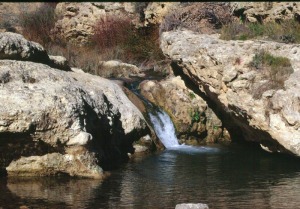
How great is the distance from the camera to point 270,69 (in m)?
15.5

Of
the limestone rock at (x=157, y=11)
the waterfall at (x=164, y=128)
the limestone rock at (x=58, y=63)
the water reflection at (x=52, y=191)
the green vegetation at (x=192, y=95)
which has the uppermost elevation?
the limestone rock at (x=157, y=11)

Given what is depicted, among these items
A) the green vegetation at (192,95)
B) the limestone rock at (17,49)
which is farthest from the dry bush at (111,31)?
the limestone rock at (17,49)

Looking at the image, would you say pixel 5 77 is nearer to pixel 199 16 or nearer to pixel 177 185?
pixel 177 185

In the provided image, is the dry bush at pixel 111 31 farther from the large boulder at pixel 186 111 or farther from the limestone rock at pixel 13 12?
the large boulder at pixel 186 111

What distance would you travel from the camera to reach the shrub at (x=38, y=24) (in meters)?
30.5

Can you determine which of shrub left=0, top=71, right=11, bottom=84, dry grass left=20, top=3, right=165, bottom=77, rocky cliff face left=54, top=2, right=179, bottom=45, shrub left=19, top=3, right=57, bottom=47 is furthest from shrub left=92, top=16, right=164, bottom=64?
shrub left=0, top=71, right=11, bottom=84

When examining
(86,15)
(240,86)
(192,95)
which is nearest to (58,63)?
(192,95)

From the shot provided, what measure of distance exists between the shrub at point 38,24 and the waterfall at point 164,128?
14039 millimetres

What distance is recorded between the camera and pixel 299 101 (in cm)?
1410

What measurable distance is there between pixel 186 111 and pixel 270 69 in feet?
13.3

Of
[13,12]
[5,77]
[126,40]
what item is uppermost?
[13,12]

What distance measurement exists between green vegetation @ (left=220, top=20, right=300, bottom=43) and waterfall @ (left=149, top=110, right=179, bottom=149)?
3.65 meters

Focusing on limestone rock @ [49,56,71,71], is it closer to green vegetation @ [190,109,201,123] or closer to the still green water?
the still green water

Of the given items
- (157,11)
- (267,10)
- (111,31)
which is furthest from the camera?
(111,31)
